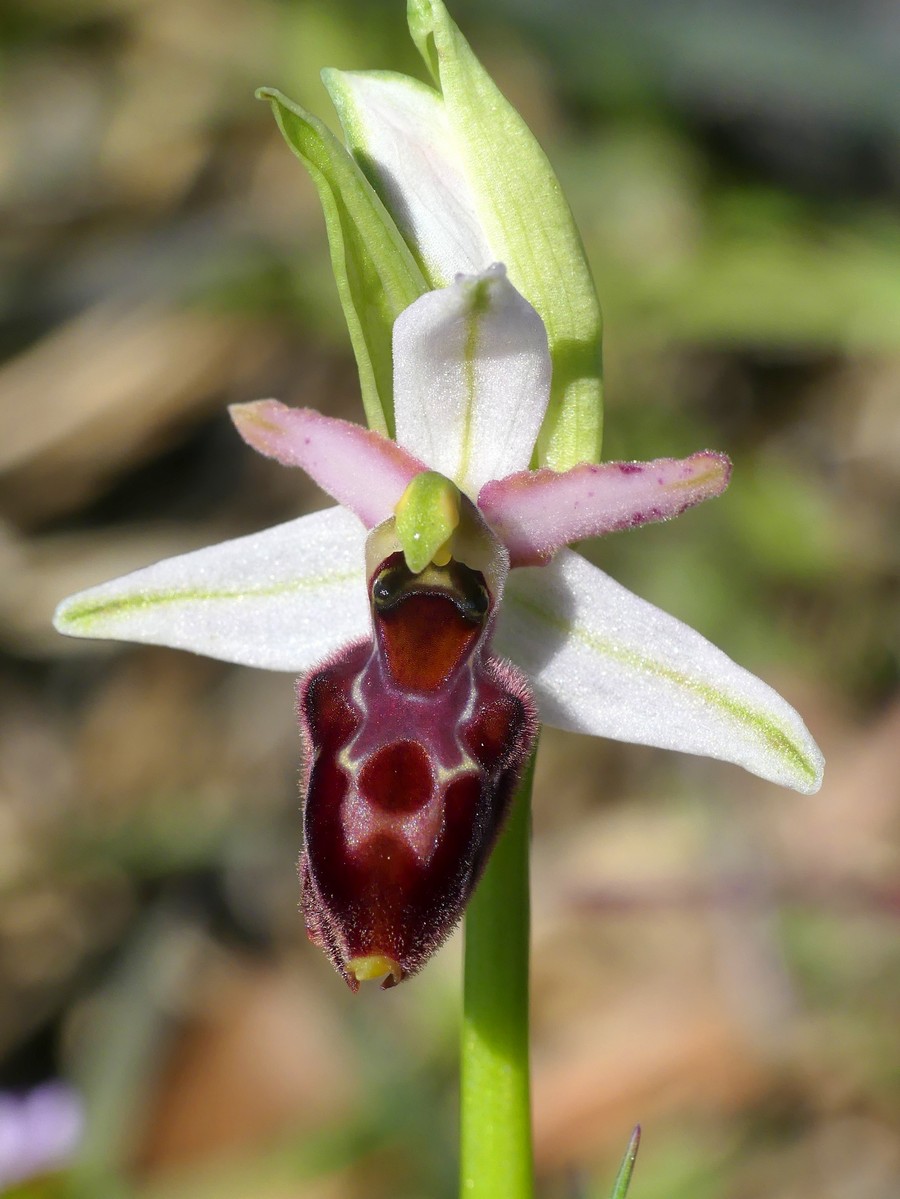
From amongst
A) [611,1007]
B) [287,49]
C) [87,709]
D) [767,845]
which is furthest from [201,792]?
[287,49]

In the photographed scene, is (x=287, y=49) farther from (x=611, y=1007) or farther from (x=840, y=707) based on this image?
(x=611, y=1007)

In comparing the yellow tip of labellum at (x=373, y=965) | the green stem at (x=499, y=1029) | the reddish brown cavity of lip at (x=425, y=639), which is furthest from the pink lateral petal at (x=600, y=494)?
the yellow tip of labellum at (x=373, y=965)

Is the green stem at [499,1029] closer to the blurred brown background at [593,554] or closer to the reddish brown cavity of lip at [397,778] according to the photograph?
the reddish brown cavity of lip at [397,778]

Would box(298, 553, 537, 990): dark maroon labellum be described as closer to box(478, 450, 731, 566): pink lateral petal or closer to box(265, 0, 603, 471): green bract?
box(478, 450, 731, 566): pink lateral petal

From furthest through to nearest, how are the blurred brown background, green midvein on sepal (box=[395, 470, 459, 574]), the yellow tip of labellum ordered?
1. the blurred brown background
2. green midvein on sepal (box=[395, 470, 459, 574])
3. the yellow tip of labellum

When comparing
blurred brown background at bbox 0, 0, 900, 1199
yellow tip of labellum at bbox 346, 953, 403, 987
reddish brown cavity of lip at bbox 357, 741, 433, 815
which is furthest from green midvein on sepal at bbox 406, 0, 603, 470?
blurred brown background at bbox 0, 0, 900, 1199

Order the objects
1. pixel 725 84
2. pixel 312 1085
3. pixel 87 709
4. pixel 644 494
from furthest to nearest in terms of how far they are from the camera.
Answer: pixel 87 709 → pixel 725 84 → pixel 312 1085 → pixel 644 494
